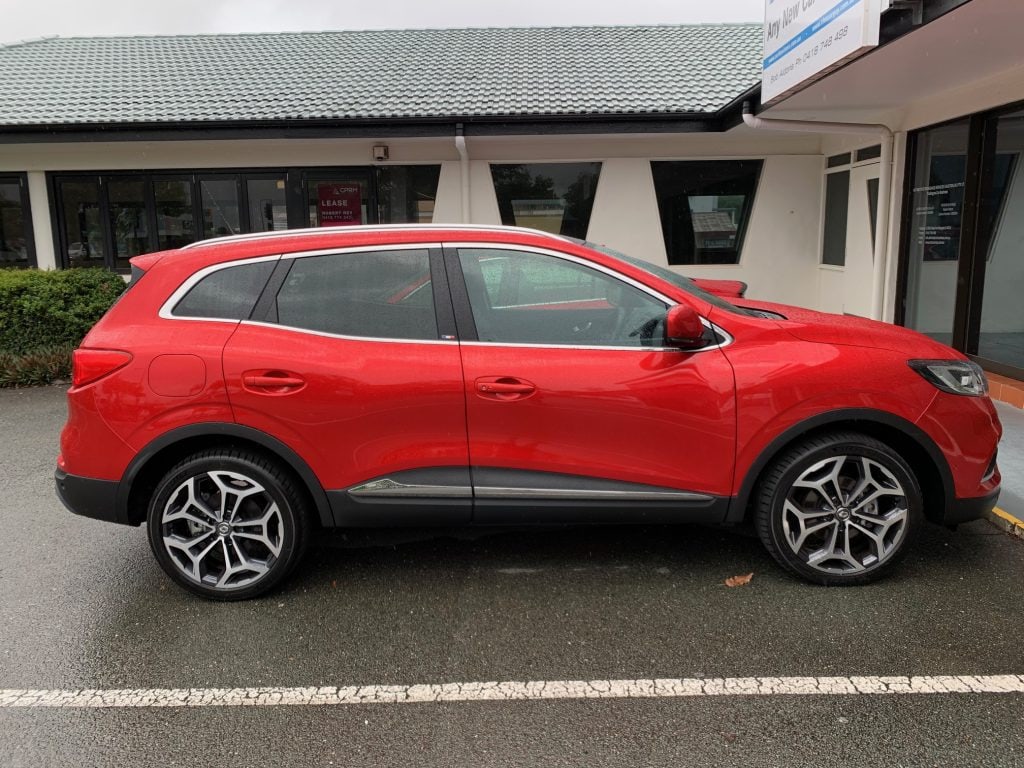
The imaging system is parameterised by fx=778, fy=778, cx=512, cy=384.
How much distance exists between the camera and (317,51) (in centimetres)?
1539

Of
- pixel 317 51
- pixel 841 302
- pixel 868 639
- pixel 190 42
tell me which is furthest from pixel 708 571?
pixel 190 42

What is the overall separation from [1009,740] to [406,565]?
2.68m

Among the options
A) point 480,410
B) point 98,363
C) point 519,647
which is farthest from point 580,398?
point 98,363

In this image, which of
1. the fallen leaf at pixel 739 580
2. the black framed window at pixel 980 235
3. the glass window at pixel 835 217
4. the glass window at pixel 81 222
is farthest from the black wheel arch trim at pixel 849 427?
the glass window at pixel 81 222

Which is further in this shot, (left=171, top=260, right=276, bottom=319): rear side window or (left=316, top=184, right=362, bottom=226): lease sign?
(left=316, top=184, right=362, bottom=226): lease sign

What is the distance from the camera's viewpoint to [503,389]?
11.4 feet

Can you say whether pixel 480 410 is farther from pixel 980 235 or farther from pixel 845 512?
pixel 980 235

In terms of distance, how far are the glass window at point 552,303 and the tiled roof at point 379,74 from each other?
733 centimetres

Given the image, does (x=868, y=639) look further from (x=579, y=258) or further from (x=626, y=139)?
(x=626, y=139)

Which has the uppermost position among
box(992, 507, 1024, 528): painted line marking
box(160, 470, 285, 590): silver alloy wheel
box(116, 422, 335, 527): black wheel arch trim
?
box(116, 422, 335, 527): black wheel arch trim

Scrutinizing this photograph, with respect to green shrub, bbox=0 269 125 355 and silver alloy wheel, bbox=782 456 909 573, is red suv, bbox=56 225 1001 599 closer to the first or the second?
silver alloy wheel, bbox=782 456 909 573

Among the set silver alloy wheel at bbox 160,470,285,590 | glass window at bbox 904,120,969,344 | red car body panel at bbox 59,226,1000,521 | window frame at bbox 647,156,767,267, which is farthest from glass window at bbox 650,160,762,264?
silver alloy wheel at bbox 160,470,285,590

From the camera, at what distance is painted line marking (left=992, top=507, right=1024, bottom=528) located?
4.33 metres

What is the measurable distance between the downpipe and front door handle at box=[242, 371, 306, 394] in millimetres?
7377
